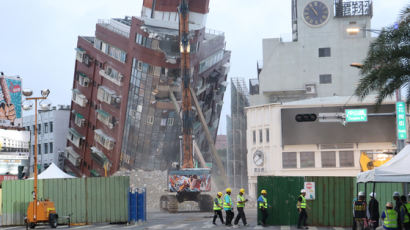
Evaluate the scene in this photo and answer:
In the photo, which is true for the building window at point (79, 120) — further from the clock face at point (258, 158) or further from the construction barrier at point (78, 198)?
the construction barrier at point (78, 198)

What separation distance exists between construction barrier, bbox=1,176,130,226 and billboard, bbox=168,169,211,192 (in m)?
21.5

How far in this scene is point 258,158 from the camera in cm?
6769

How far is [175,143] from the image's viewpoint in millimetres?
76062

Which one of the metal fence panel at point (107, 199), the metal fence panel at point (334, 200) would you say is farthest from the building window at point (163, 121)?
the metal fence panel at point (334, 200)

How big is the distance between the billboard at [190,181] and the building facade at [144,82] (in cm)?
1473

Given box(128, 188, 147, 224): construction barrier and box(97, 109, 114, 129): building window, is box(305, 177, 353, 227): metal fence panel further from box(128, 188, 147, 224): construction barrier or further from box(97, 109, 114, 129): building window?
box(97, 109, 114, 129): building window

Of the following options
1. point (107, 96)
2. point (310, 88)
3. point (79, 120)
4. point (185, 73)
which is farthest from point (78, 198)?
point (79, 120)

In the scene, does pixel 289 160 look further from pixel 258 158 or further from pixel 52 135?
pixel 52 135

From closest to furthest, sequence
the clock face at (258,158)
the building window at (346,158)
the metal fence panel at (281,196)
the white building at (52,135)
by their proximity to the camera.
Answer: the metal fence panel at (281,196) → the building window at (346,158) → the clock face at (258,158) → the white building at (52,135)

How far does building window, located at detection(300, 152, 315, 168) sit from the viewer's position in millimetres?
65562

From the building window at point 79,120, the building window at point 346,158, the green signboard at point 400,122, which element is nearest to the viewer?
the green signboard at point 400,122

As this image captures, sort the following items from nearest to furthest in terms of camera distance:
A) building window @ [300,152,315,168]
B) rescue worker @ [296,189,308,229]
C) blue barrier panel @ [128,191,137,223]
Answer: rescue worker @ [296,189,308,229]
blue barrier panel @ [128,191,137,223]
building window @ [300,152,315,168]

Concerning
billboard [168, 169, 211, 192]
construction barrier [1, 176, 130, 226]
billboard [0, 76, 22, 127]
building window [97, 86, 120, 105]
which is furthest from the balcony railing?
construction barrier [1, 176, 130, 226]

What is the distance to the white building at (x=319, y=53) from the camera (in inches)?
3031
